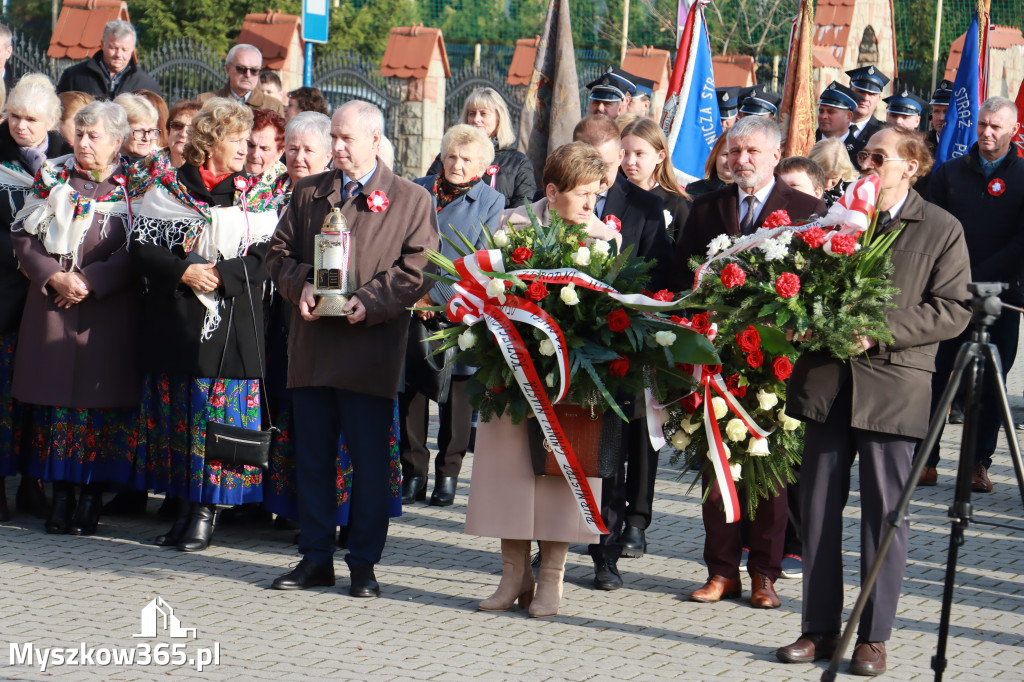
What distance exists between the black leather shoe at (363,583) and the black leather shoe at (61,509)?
6.24 ft

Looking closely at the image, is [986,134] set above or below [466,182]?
above

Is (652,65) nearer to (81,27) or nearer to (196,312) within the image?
(81,27)

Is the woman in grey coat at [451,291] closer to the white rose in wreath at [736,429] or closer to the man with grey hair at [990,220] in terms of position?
the white rose in wreath at [736,429]

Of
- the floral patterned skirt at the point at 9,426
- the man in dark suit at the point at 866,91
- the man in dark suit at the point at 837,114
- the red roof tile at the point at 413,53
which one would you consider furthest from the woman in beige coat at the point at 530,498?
the red roof tile at the point at 413,53

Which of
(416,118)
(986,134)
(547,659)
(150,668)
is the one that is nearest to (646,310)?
(547,659)

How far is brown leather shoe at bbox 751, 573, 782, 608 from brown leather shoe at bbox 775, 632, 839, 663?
76cm

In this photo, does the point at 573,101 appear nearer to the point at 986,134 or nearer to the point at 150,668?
the point at 986,134

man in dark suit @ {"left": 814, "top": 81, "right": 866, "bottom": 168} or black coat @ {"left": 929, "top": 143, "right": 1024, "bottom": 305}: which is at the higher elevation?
man in dark suit @ {"left": 814, "top": 81, "right": 866, "bottom": 168}

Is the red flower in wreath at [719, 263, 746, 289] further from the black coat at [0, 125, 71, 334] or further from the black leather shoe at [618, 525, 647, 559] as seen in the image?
the black coat at [0, 125, 71, 334]

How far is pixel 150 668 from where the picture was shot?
4.91 meters

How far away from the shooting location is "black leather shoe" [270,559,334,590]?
20.0 ft

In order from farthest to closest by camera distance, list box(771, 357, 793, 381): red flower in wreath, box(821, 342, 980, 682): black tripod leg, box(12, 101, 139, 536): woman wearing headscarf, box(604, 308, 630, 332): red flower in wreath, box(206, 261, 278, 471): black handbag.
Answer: box(12, 101, 139, 536): woman wearing headscarf
box(206, 261, 278, 471): black handbag
box(604, 308, 630, 332): red flower in wreath
box(771, 357, 793, 381): red flower in wreath
box(821, 342, 980, 682): black tripod leg

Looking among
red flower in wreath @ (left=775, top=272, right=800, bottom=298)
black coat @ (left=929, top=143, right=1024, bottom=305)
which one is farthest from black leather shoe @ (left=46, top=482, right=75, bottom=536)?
black coat @ (left=929, top=143, right=1024, bottom=305)

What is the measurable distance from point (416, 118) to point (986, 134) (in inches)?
475
